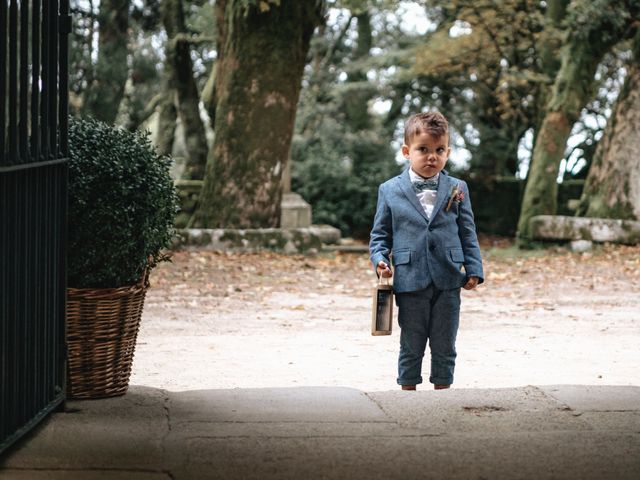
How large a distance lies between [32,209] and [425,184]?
94.3 inches

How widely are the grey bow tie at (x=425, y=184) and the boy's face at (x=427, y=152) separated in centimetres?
3

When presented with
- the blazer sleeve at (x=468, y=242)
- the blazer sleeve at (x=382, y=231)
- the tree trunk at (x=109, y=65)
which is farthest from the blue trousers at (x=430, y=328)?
the tree trunk at (x=109, y=65)

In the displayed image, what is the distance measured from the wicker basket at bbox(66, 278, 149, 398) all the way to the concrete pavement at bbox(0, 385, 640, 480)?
0.12 meters

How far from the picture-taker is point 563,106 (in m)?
20.7

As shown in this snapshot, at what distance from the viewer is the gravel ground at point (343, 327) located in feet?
23.5

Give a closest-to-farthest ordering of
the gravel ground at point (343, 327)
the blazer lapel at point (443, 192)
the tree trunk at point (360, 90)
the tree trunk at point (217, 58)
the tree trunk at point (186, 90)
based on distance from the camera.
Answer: the blazer lapel at point (443, 192)
the gravel ground at point (343, 327)
the tree trunk at point (217, 58)
the tree trunk at point (186, 90)
the tree trunk at point (360, 90)

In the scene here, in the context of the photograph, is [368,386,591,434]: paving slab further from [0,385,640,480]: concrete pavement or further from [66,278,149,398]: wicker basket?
[66,278,149,398]: wicker basket

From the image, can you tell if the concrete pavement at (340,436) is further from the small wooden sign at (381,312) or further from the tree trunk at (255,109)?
the tree trunk at (255,109)

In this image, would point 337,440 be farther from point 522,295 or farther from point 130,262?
point 522,295

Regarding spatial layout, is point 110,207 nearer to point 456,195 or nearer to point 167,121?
point 456,195

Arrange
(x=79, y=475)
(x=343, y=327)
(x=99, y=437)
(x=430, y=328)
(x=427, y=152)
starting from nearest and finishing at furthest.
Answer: (x=79, y=475), (x=99, y=437), (x=427, y=152), (x=430, y=328), (x=343, y=327)

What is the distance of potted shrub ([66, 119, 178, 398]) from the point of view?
4848 millimetres

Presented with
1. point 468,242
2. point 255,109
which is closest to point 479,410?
point 468,242

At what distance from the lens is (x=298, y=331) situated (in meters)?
9.38
